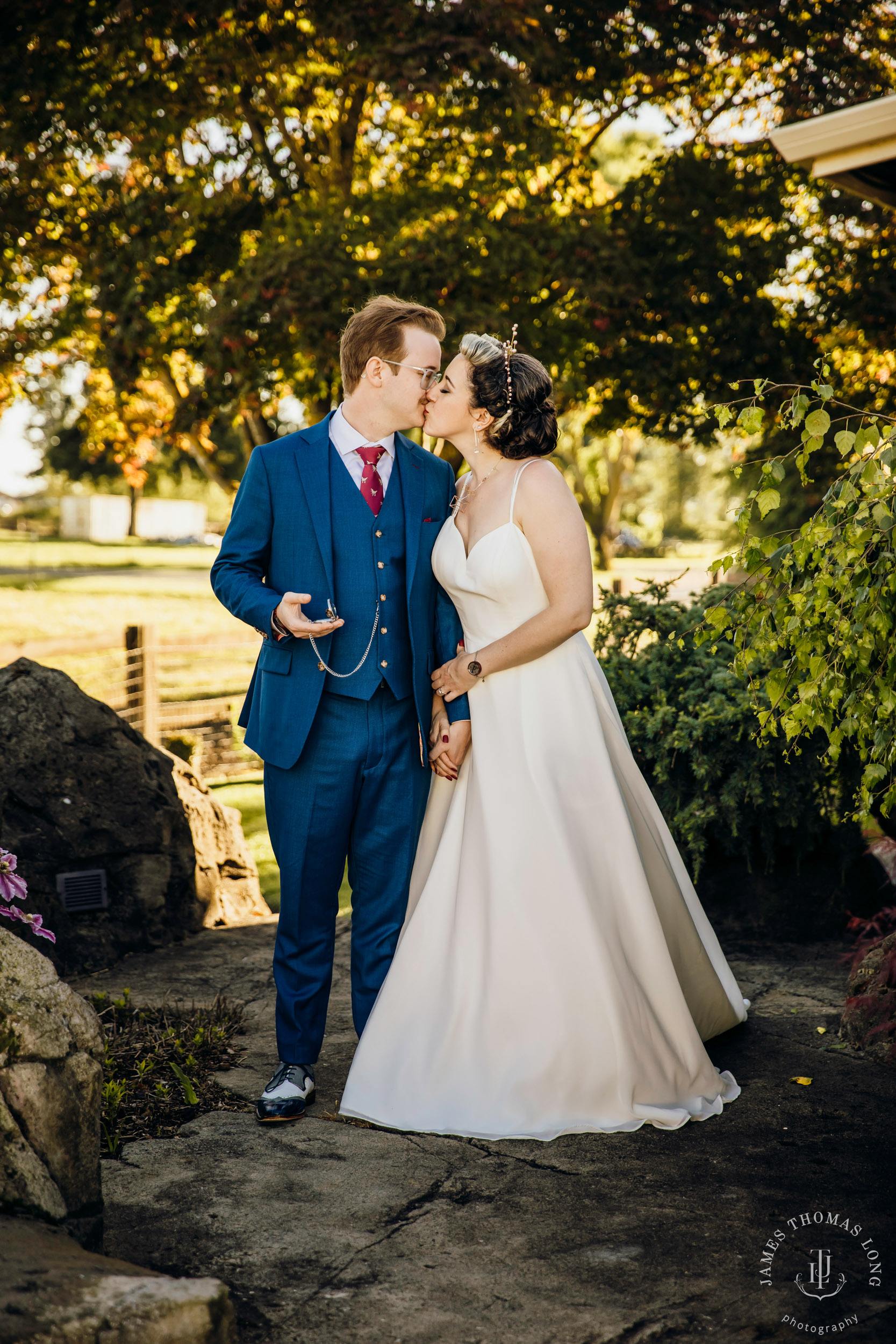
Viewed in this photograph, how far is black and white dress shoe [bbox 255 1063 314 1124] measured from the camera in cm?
301

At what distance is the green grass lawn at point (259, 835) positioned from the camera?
241 inches

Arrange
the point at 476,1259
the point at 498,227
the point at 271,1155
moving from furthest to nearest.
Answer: the point at 498,227 < the point at 271,1155 < the point at 476,1259

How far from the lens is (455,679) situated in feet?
10.8

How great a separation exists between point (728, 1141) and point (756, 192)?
666 centimetres

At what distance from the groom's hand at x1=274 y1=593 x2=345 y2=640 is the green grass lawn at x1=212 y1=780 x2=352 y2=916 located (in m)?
2.36

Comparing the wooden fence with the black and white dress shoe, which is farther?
the wooden fence

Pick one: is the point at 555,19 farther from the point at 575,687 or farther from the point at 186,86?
the point at 575,687

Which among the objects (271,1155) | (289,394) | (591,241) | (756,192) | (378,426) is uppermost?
(756,192)

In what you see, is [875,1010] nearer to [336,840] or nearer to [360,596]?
[336,840]

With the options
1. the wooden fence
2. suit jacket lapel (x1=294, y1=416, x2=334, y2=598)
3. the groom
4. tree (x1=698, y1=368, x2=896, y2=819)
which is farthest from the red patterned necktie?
the wooden fence

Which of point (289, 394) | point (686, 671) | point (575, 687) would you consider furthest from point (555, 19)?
point (575, 687)

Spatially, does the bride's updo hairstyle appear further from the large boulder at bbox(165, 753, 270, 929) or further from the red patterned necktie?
the large boulder at bbox(165, 753, 270, 929)

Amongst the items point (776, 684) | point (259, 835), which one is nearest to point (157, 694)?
point (259, 835)

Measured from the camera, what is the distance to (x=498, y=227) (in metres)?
6.81
